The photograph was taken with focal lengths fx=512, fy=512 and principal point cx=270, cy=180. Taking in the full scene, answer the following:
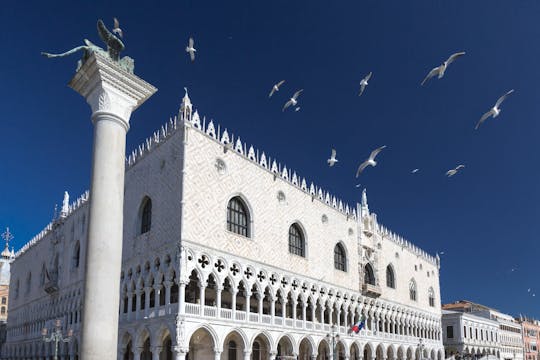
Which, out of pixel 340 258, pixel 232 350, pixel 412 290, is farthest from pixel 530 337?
pixel 232 350

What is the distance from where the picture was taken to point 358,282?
35.3 meters

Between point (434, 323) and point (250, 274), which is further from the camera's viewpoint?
point (434, 323)

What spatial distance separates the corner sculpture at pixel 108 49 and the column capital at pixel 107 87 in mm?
180

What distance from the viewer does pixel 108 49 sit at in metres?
9.66

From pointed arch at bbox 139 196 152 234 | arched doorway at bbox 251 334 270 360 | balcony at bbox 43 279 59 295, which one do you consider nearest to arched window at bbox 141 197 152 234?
pointed arch at bbox 139 196 152 234

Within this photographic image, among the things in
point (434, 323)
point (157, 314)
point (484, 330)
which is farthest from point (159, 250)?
point (484, 330)

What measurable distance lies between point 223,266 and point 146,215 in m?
5.09

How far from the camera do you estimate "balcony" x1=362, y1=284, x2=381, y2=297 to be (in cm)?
3534

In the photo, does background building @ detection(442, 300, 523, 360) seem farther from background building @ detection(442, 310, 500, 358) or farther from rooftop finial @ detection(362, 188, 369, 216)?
rooftop finial @ detection(362, 188, 369, 216)

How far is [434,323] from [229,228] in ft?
98.4

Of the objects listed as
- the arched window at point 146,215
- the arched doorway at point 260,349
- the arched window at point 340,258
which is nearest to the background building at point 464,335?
the arched window at point 340,258

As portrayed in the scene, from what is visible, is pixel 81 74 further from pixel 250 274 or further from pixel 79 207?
pixel 79 207

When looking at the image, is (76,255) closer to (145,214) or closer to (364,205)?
(145,214)

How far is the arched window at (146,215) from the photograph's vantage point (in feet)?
83.0
